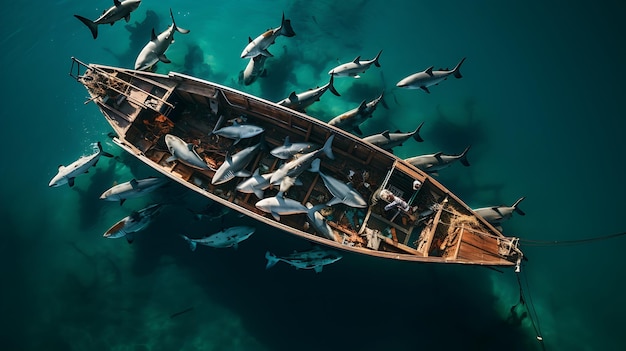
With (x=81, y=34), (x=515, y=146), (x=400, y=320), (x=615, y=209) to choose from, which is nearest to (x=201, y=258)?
(x=400, y=320)

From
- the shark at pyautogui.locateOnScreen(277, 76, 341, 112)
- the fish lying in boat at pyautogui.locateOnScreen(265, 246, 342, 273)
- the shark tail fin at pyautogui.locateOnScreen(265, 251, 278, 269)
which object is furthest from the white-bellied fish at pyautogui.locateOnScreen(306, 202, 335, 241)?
the shark at pyautogui.locateOnScreen(277, 76, 341, 112)

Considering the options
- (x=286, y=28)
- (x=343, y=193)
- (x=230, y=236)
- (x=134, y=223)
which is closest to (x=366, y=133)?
(x=343, y=193)

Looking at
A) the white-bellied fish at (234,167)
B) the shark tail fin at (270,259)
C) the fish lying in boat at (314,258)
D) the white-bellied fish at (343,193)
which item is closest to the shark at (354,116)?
the white-bellied fish at (343,193)

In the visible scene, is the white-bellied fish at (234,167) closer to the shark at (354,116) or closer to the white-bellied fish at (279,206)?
the white-bellied fish at (279,206)

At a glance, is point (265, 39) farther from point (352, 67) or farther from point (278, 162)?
point (278, 162)

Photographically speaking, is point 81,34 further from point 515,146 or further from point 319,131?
point 515,146

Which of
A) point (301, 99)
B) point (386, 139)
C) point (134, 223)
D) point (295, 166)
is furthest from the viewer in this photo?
point (301, 99)

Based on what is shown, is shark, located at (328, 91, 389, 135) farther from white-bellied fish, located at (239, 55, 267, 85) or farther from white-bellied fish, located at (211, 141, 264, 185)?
white-bellied fish, located at (239, 55, 267, 85)
